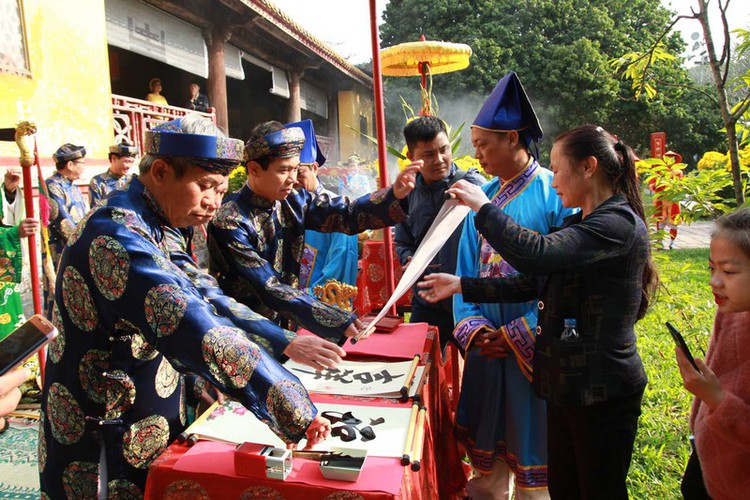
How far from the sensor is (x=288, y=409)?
1.28 meters

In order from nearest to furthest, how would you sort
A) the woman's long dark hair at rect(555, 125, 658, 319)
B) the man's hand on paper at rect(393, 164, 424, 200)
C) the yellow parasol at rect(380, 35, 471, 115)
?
the woman's long dark hair at rect(555, 125, 658, 319) → the man's hand on paper at rect(393, 164, 424, 200) → the yellow parasol at rect(380, 35, 471, 115)

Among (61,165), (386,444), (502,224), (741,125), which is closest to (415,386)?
(386,444)

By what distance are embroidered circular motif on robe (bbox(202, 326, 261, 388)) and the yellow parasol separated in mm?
6361

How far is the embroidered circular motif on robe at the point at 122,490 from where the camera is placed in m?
1.47

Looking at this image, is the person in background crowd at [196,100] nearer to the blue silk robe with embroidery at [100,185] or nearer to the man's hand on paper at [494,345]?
the blue silk robe with embroidery at [100,185]

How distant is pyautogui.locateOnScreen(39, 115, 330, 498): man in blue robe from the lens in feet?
4.25

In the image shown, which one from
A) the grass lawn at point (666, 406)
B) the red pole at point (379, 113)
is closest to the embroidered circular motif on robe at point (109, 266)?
the red pole at point (379, 113)

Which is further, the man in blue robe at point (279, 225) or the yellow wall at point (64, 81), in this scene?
the yellow wall at point (64, 81)

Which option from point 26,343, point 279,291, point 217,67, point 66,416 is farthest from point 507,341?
point 217,67

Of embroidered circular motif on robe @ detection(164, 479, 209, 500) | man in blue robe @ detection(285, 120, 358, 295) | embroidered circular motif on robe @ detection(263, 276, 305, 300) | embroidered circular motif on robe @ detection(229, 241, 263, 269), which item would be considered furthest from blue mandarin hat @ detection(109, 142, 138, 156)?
embroidered circular motif on robe @ detection(164, 479, 209, 500)

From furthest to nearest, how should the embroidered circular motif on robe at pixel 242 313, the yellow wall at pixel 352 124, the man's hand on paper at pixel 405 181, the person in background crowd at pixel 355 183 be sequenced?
1. the yellow wall at pixel 352 124
2. the person in background crowd at pixel 355 183
3. the man's hand on paper at pixel 405 181
4. the embroidered circular motif on robe at pixel 242 313

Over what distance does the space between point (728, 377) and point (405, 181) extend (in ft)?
4.65

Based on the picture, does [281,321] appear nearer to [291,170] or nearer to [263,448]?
[291,170]

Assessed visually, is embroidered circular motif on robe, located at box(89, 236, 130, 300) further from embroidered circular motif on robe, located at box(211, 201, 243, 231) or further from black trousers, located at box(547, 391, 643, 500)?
black trousers, located at box(547, 391, 643, 500)
